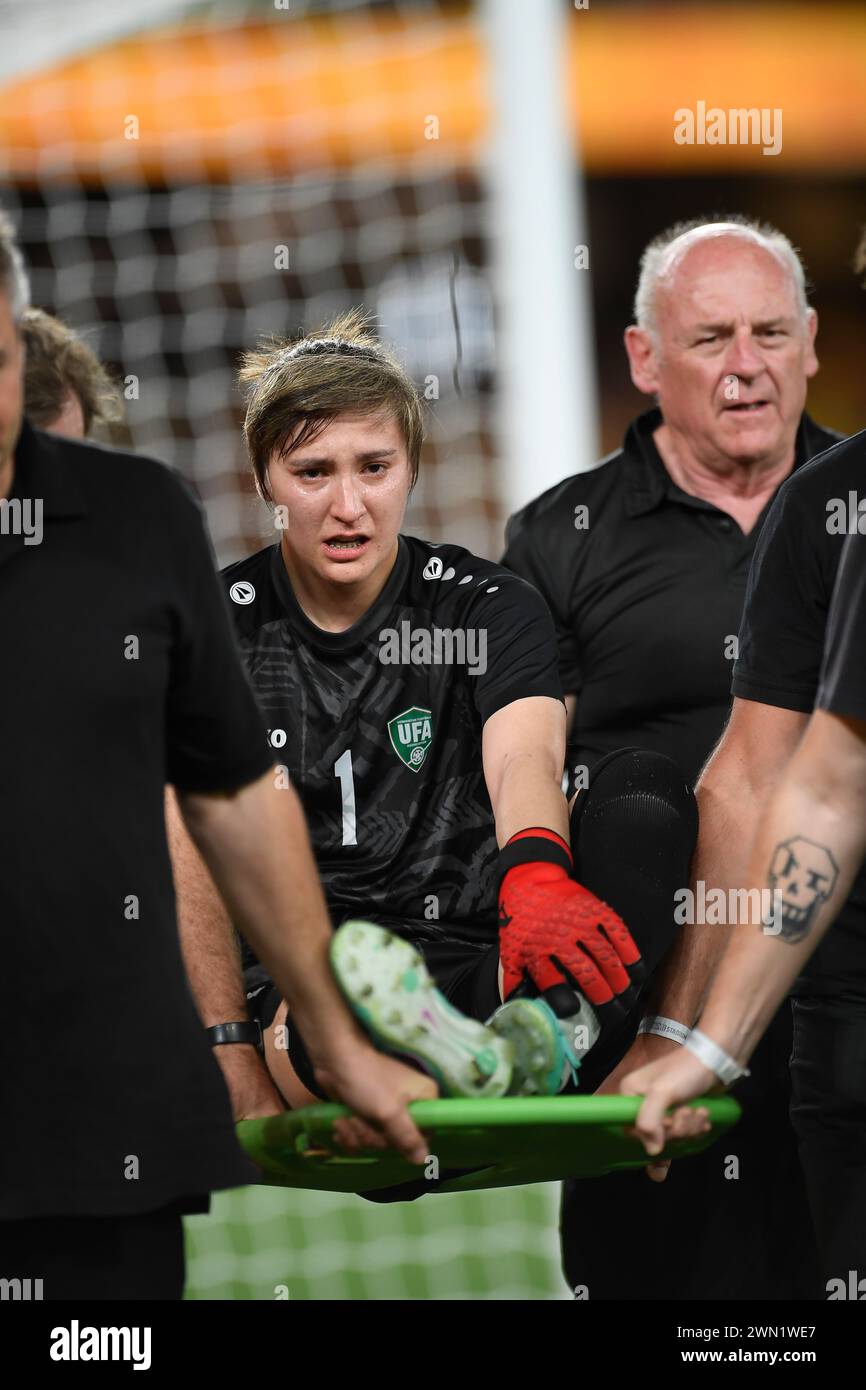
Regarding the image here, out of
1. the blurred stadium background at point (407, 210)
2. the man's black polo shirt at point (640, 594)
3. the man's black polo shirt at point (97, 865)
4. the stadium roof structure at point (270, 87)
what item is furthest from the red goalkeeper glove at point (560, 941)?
the stadium roof structure at point (270, 87)

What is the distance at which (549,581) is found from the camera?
2.56 metres

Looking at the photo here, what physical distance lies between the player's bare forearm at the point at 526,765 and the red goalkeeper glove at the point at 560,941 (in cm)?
7

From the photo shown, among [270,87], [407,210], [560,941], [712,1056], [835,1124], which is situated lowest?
[835,1124]

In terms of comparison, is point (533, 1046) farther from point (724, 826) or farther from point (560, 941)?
point (724, 826)

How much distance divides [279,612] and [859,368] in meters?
4.97

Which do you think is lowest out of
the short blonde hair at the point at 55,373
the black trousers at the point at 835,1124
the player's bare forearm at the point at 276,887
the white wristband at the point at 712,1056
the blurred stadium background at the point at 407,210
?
the black trousers at the point at 835,1124

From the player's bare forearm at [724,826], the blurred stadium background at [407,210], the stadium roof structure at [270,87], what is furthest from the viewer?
the stadium roof structure at [270,87]

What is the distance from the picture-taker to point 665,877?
1.97 meters

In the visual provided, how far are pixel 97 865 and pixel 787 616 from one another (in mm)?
866

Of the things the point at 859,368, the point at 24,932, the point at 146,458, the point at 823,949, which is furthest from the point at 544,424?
the point at 859,368

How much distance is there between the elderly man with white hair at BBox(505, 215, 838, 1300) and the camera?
239 cm

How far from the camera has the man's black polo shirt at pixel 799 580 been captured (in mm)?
1889

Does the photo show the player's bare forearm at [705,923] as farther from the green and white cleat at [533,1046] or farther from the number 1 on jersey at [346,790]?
the number 1 on jersey at [346,790]


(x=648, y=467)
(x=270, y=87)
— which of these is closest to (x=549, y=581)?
(x=648, y=467)
